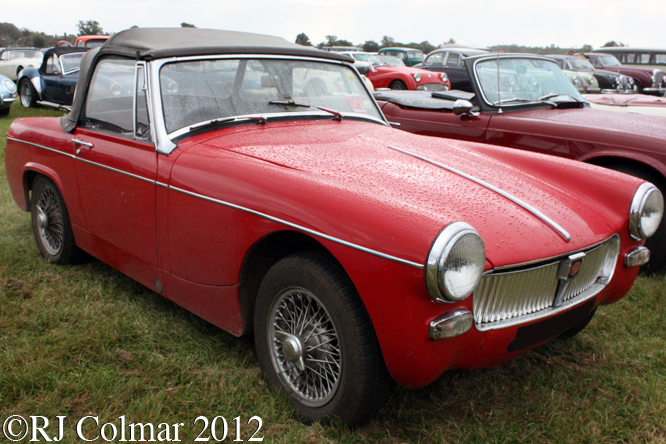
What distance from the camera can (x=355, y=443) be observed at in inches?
85.7

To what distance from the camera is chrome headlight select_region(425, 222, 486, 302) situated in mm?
1784

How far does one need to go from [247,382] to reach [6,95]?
1079cm

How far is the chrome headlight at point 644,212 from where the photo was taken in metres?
2.55

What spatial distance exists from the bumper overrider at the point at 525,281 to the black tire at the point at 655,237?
4.31 feet

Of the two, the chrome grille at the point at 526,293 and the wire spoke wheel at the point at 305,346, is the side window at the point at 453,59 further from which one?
the wire spoke wheel at the point at 305,346

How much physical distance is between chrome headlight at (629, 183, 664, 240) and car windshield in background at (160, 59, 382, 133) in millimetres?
1645

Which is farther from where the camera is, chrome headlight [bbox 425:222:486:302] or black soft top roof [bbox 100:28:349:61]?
black soft top roof [bbox 100:28:349:61]

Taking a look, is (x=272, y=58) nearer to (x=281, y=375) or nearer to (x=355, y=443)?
(x=281, y=375)

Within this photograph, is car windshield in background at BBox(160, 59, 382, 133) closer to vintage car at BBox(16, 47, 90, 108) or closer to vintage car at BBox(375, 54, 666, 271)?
vintage car at BBox(375, 54, 666, 271)

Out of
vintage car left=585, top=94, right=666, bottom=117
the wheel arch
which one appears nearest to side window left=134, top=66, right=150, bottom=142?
the wheel arch

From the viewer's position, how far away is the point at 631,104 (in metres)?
5.82

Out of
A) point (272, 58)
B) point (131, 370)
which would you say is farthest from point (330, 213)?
point (272, 58)

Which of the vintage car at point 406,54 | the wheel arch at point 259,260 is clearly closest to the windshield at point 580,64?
the vintage car at point 406,54

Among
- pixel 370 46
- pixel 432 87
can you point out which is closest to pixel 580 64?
pixel 432 87
